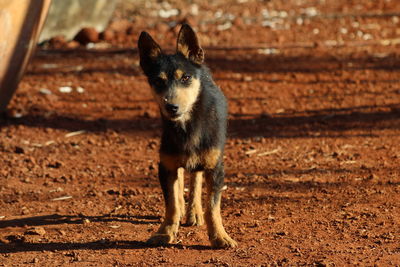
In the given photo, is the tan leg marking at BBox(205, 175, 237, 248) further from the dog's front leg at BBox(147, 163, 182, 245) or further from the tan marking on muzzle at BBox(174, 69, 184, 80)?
the tan marking on muzzle at BBox(174, 69, 184, 80)

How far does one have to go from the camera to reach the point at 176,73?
5.69m

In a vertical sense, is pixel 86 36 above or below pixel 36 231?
above

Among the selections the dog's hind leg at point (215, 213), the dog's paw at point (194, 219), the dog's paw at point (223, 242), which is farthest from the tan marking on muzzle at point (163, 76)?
the dog's paw at point (194, 219)

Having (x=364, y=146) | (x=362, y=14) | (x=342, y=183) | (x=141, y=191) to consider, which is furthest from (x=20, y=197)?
(x=362, y=14)

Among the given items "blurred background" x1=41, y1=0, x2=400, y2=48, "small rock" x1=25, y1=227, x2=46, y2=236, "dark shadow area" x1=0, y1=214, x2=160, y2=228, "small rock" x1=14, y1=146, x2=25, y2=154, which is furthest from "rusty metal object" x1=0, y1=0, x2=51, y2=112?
"blurred background" x1=41, y1=0, x2=400, y2=48

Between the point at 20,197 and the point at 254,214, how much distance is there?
7.02 feet

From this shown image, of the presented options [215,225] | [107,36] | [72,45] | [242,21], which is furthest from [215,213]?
[242,21]

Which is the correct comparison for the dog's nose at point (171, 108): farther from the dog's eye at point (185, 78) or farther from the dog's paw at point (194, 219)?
the dog's paw at point (194, 219)

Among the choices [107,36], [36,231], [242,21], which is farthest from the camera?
[242,21]

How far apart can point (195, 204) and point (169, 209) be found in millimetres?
548

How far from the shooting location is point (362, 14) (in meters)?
15.4

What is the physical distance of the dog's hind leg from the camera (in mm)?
5762

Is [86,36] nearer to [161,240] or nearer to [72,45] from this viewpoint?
[72,45]

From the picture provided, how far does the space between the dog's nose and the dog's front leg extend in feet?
1.57
